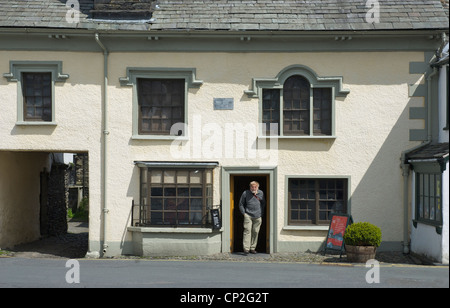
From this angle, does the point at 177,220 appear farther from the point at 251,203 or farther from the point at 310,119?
the point at 310,119

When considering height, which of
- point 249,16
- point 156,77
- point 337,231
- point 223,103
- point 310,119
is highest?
point 249,16

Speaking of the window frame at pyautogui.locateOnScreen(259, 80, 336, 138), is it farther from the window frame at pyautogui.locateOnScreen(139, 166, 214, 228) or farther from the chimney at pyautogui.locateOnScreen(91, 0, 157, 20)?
the chimney at pyautogui.locateOnScreen(91, 0, 157, 20)

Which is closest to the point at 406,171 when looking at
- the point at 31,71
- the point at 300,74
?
the point at 300,74

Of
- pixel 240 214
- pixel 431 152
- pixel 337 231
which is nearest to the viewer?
pixel 431 152

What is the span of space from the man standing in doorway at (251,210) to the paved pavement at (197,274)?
54.1 inches

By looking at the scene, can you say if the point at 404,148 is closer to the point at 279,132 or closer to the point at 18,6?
the point at 279,132

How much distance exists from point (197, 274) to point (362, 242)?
4152mm

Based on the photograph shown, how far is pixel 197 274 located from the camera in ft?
40.2

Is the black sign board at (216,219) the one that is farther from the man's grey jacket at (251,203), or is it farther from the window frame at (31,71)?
the window frame at (31,71)

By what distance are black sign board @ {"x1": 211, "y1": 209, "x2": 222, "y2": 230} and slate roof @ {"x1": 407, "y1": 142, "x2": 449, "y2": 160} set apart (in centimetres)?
510

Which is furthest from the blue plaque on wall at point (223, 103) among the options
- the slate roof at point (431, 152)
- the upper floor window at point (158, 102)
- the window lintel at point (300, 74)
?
the slate roof at point (431, 152)

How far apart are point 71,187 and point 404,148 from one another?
67.5 ft

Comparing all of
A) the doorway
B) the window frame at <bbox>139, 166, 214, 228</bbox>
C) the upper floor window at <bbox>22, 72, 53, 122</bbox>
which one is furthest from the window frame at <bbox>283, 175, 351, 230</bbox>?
the upper floor window at <bbox>22, 72, 53, 122</bbox>

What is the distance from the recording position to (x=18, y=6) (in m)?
16.0
